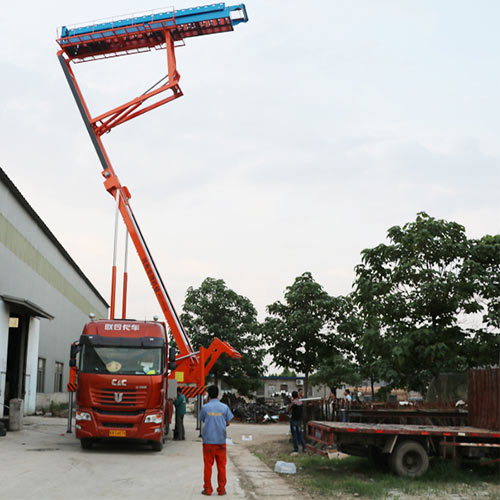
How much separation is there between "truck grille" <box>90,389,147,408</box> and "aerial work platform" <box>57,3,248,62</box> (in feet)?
35.1

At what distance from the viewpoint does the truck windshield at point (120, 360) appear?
50.3 feet

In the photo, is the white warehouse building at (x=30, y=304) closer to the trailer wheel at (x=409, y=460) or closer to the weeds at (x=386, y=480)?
the weeds at (x=386, y=480)

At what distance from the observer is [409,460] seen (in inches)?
470

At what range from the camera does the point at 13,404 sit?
19969 mm

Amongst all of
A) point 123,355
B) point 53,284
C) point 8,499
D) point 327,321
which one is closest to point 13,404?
point 123,355

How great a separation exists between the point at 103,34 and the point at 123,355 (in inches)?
395

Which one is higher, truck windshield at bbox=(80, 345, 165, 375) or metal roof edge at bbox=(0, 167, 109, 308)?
metal roof edge at bbox=(0, 167, 109, 308)

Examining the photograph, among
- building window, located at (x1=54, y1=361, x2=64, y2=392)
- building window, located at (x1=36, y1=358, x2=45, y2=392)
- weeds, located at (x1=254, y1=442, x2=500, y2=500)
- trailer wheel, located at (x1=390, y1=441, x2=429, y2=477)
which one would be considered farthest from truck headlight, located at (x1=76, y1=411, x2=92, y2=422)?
building window, located at (x1=54, y1=361, x2=64, y2=392)

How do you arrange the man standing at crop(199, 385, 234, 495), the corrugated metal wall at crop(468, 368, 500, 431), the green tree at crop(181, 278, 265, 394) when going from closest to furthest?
the man standing at crop(199, 385, 234, 495) < the corrugated metal wall at crop(468, 368, 500, 431) < the green tree at crop(181, 278, 265, 394)

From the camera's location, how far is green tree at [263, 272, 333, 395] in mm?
37156

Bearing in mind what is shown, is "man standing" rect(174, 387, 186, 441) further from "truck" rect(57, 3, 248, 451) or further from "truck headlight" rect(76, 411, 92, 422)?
"truck headlight" rect(76, 411, 92, 422)

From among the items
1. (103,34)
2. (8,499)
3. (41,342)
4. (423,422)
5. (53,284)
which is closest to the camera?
(8,499)

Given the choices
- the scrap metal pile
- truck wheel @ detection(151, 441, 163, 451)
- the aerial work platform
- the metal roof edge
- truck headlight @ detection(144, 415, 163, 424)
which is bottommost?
the scrap metal pile

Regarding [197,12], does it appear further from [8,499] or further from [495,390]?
[8,499]
